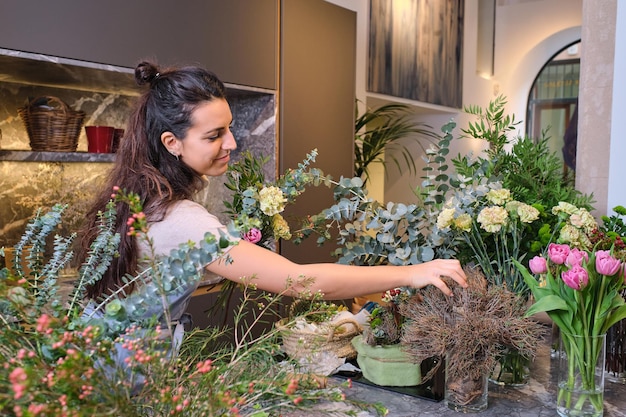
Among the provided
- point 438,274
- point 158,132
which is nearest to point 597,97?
point 438,274

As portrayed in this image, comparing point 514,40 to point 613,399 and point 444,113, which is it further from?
point 613,399

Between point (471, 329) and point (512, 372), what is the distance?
33 centimetres

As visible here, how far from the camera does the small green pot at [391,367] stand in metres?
1.33

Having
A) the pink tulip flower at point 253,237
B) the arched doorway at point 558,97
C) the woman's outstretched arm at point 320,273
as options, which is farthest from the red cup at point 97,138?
the arched doorway at point 558,97

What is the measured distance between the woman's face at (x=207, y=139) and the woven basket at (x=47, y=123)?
1.20 metres

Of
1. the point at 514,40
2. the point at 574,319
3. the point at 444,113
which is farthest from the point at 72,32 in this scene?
the point at 514,40

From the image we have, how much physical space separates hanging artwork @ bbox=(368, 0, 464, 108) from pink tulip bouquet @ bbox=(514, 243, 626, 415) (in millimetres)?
3507

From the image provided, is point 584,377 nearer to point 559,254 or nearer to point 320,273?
point 559,254

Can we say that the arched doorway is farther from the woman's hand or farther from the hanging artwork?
the woman's hand

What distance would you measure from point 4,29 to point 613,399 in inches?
82.5

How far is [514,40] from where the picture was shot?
6.95 metres

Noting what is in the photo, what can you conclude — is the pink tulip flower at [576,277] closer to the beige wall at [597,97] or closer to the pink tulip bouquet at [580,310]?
the pink tulip bouquet at [580,310]

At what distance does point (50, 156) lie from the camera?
2387mm

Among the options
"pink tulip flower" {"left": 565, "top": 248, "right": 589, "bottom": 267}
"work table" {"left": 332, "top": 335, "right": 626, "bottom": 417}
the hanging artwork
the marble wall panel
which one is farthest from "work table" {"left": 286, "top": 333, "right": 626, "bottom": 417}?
the hanging artwork
